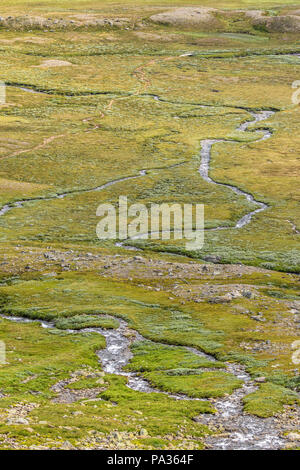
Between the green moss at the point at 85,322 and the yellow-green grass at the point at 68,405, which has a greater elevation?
the yellow-green grass at the point at 68,405

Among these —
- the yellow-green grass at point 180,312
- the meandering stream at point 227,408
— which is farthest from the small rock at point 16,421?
the yellow-green grass at point 180,312

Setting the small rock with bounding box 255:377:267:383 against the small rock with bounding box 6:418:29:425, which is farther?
the small rock with bounding box 255:377:267:383

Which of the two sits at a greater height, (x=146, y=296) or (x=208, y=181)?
(x=146, y=296)

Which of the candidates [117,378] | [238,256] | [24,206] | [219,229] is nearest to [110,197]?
[24,206]

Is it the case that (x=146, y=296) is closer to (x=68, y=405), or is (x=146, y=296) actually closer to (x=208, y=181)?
(x=68, y=405)

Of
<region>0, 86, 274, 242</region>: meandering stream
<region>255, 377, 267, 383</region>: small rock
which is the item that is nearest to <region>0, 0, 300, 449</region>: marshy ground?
<region>255, 377, 267, 383</region>: small rock

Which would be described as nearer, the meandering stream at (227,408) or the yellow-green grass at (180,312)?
the meandering stream at (227,408)

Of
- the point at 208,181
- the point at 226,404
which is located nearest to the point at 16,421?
the point at 226,404

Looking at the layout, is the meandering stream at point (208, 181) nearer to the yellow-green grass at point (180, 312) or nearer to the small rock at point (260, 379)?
the yellow-green grass at point (180, 312)

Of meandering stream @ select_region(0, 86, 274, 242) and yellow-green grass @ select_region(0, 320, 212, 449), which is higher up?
yellow-green grass @ select_region(0, 320, 212, 449)

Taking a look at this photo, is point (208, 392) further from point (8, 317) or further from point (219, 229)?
point (219, 229)

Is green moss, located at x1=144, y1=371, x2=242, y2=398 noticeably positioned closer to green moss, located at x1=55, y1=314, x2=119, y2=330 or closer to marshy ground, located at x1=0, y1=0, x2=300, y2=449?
marshy ground, located at x1=0, y1=0, x2=300, y2=449
